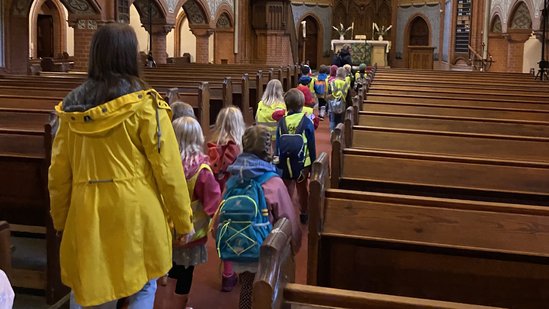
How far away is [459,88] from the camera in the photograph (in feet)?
27.2

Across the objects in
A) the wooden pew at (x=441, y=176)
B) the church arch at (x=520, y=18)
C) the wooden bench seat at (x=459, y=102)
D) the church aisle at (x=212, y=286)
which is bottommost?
the church aisle at (x=212, y=286)

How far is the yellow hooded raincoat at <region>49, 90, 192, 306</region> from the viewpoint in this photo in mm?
2400

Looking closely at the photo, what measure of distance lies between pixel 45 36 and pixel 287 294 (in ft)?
75.0

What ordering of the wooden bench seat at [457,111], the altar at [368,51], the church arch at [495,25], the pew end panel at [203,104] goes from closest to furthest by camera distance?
the wooden bench seat at [457,111] → the pew end panel at [203,104] → the church arch at [495,25] → the altar at [368,51]

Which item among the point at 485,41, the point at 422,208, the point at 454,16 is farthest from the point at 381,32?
the point at 422,208

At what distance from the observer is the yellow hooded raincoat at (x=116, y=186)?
2.40m

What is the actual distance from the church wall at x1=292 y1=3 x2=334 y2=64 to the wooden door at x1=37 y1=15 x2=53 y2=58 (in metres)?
9.78

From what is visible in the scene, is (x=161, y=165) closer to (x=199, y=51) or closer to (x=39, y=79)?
(x=39, y=79)

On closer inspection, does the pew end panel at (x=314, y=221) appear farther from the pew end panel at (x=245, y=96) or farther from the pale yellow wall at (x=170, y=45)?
the pale yellow wall at (x=170, y=45)

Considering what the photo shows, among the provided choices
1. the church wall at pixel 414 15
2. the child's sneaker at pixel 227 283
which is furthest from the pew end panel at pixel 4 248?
the church wall at pixel 414 15

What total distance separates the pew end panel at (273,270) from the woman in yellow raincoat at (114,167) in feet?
3.03

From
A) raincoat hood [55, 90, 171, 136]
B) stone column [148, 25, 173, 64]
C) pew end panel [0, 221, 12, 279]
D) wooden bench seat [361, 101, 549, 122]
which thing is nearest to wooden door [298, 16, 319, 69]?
stone column [148, 25, 173, 64]

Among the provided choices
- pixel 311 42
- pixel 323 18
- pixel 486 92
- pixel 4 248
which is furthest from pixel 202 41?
pixel 4 248

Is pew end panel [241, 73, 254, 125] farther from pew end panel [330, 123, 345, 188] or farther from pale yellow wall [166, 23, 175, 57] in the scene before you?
pale yellow wall [166, 23, 175, 57]
